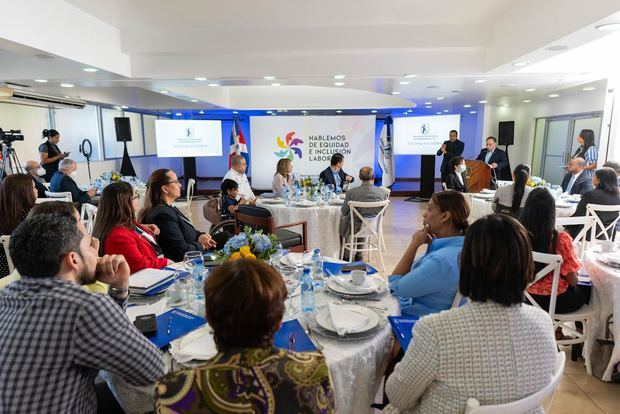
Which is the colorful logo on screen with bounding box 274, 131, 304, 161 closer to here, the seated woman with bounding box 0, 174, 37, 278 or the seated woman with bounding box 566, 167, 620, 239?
the seated woman with bounding box 566, 167, 620, 239

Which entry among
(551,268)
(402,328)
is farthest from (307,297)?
(551,268)

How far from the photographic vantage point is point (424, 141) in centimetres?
1060

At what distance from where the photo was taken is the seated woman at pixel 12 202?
2.92 m

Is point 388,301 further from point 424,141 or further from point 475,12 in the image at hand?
point 424,141

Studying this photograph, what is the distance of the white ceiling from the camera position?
12.1 feet

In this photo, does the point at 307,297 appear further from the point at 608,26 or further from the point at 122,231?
the point at 608,26

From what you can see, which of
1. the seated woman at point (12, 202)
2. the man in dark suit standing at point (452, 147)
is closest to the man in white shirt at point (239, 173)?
the seated woman at point (12, 202)

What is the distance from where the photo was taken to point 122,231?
7.82 ft

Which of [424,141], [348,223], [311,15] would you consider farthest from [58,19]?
[424,141]

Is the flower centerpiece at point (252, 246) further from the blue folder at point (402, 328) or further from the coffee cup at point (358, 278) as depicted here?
the blue folder at point (402, 328)

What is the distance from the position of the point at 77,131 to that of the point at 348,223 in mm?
7250

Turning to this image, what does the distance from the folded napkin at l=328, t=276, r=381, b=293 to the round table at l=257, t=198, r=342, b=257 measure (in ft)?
9.33

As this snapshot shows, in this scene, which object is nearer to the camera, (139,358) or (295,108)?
(139,358)

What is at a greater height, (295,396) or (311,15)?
(311,15)
